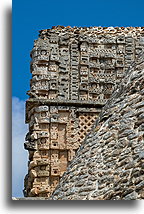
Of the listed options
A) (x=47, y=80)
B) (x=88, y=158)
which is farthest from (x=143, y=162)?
(x=47, y=80)

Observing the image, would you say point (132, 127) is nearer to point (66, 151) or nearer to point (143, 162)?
point (143, 162)

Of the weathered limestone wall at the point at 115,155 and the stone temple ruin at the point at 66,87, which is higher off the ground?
the stone temple ruin at the point at 66,87

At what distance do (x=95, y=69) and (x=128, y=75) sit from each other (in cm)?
699

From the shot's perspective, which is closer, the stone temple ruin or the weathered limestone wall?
the weathered limestone wall

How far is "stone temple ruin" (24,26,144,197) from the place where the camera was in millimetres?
14836

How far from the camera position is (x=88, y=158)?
8.23 meters

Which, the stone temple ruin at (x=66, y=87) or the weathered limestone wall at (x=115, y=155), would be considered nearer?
the weathered limestone wall at (x=115, y=155)

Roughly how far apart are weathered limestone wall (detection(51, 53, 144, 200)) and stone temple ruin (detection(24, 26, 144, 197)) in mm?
5912

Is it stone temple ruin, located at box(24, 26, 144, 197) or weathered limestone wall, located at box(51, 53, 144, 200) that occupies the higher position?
stone temple ruin, located at box(24, 26, 144, 197)

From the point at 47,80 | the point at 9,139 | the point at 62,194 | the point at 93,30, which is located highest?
the point at 93,30

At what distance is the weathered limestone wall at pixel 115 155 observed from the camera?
702 cm

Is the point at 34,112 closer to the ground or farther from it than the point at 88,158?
farther from it

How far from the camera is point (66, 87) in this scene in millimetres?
15719

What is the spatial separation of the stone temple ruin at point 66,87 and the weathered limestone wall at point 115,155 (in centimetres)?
591
